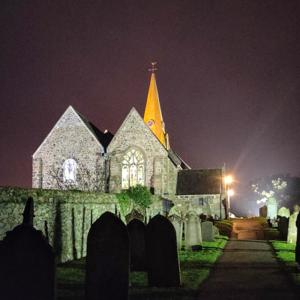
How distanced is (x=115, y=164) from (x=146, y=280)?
120 ft

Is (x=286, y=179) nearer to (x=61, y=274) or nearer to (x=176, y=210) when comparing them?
(x=176, y=210)

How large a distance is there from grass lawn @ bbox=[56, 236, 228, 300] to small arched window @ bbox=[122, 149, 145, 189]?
29591 millimetres

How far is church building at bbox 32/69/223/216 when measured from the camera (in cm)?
5019

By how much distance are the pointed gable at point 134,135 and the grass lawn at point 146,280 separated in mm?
29485

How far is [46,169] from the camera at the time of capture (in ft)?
172

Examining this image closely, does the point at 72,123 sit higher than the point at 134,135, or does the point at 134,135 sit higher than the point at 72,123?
the point at 72,123

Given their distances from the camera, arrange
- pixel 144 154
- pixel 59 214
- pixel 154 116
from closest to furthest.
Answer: pixel 59 214
pixel 144 154
pixel 154 116

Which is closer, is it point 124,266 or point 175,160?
point 124,266

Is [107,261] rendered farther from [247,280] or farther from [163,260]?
[247,280]

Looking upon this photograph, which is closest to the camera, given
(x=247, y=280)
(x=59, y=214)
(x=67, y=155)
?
(x=247, y=280)

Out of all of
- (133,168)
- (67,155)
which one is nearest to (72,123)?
(67,155)

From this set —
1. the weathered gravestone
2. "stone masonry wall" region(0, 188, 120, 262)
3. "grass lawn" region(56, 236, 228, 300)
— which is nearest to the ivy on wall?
"stone masonry wall" region(0, 188, 120, 262)

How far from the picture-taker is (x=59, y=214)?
19672mm

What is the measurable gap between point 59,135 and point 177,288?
4178cm
